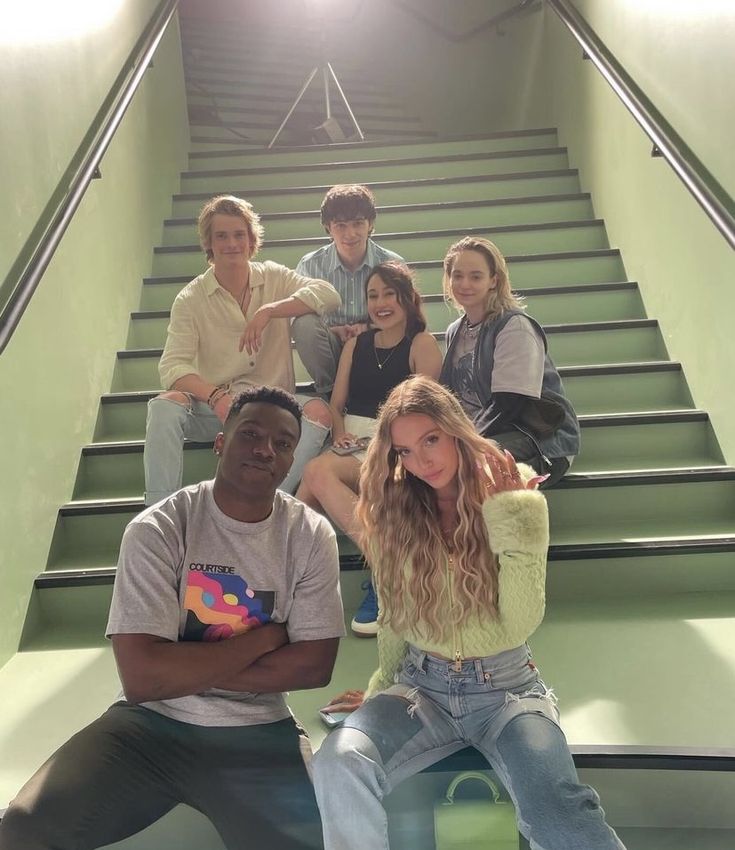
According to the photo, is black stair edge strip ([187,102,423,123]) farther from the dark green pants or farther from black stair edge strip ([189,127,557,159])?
the dark green pants

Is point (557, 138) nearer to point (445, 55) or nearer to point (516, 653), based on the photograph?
point (445, 55)

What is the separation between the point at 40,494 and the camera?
2.34 metres

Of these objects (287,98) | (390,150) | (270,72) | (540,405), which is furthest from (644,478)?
(270,72)

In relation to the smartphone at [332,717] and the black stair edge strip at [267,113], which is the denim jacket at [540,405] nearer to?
the smartphone at [332,717]

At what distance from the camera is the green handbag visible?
4.56 feet

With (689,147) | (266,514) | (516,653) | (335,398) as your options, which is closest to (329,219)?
(335,398)

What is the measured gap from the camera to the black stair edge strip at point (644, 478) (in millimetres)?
2402

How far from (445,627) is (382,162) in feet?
10.5

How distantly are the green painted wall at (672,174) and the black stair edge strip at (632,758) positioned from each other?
1177mm

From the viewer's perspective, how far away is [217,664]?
136 cm

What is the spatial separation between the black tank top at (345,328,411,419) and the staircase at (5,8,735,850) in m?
0.40

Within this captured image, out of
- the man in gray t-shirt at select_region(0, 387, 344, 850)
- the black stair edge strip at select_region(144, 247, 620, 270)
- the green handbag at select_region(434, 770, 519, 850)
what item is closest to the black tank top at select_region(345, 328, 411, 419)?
the man in gray t-shirt at select_region(0, 387, 344, 850)

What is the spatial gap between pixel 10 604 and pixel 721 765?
1.67 m

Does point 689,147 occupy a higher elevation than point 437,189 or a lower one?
lower
